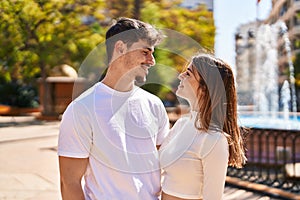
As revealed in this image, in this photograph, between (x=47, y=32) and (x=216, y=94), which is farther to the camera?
(x=47, y=32)

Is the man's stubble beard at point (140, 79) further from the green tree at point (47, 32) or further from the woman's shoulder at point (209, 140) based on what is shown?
the green tree at point (47, 32)

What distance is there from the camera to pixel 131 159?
118cm

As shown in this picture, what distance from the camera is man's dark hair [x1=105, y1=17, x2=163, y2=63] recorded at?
1.15 metres

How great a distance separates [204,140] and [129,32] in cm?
41

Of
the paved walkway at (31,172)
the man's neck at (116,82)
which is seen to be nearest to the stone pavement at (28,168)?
the paved walkway at (31,172)

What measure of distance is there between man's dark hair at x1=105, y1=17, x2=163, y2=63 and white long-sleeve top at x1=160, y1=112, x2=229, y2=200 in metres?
0.34

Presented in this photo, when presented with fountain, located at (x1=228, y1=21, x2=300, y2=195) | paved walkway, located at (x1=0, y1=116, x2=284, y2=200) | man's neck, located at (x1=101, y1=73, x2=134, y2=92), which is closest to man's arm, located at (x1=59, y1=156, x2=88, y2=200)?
man's neck, located at (x1=101, y1=73, x2=134, y2=92)

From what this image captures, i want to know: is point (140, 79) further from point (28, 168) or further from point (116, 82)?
point (28, 168)

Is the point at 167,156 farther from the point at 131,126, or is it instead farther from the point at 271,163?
the point at 271,163

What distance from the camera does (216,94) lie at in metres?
1.28

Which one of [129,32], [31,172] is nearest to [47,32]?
[31,172]

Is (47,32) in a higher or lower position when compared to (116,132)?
higher

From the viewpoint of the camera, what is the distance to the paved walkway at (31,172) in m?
3.96

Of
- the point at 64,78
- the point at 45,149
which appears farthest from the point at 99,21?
the point at 45,149
